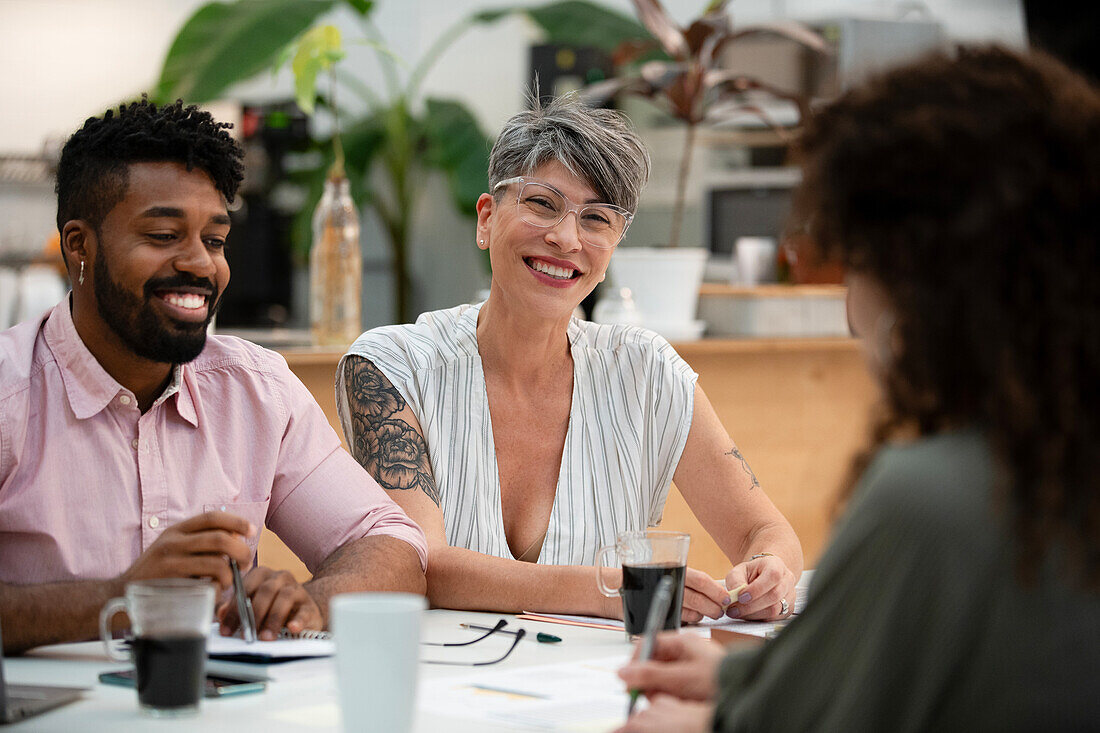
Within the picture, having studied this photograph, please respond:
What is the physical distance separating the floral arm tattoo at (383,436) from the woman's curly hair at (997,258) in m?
1.11

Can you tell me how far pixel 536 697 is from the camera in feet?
3.62

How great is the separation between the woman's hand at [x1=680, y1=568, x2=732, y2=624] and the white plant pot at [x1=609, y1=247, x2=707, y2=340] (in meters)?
1.87

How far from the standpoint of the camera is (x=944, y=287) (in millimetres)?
729

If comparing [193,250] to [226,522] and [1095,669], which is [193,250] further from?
[1095,669]

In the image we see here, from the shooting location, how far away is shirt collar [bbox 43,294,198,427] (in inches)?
58.5

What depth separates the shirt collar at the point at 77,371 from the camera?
4.87ft

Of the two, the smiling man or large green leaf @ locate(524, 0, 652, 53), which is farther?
large green leaf @ locate(524, 0, 652, 53)

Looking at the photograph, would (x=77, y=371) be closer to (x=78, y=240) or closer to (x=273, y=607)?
(x=78, y=240)

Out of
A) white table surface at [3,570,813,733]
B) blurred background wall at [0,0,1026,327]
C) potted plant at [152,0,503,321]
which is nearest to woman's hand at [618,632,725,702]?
white table surface at [3,570,813,733]

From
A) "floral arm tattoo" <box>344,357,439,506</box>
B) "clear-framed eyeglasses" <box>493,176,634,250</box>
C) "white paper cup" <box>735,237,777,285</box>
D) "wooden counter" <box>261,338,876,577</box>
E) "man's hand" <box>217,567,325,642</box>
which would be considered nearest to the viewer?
"man's hand" <box>217,567,325,642</box>

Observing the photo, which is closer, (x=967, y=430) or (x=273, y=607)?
(x=967, y=430)

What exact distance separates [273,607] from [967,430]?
0.85 metres

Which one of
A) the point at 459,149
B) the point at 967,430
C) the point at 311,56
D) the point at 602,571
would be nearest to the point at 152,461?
the point at 602,571

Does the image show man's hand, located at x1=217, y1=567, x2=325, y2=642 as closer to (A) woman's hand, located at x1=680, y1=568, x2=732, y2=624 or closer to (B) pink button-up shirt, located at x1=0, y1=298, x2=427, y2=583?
(B) pink button-up shirt, located at x1=0, y1=298, x2=427, y2=583
